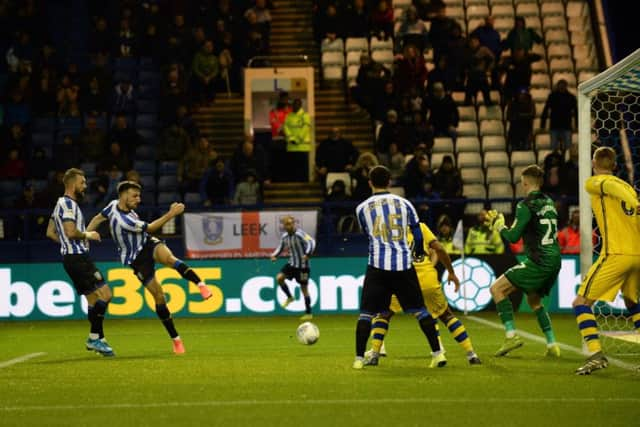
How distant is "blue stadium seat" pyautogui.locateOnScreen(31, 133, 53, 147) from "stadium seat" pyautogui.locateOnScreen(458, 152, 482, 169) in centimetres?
846

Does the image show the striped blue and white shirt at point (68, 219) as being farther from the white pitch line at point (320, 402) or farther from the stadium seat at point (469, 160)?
the stadium seat at point (469, 160)

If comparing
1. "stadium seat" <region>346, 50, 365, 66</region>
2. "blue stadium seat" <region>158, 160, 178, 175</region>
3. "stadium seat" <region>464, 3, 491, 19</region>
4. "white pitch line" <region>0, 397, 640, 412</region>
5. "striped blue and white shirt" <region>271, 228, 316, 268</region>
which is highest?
"stadium seat" <region>464, 3, 491, 19</region>

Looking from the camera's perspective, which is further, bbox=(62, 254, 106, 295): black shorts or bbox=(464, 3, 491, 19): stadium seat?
bbox=(464, 3, 491, 19): stadium seat

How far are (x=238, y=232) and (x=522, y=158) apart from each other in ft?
21.1

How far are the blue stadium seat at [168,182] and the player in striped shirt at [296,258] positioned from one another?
3.91 m

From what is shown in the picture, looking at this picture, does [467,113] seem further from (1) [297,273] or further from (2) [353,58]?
(1) [297,273]

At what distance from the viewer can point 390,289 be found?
1036cm

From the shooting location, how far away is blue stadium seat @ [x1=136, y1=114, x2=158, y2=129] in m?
24.1

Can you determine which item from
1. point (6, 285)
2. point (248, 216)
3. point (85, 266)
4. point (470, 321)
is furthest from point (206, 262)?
point (85, 266)

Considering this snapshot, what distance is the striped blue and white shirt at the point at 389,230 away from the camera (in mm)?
10281

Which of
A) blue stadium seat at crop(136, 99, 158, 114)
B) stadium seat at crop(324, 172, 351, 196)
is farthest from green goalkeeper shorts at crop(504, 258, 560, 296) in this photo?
blue stadium seat at crop(136, 99, 158, 114)

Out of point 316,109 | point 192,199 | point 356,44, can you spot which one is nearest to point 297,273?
point 192,199

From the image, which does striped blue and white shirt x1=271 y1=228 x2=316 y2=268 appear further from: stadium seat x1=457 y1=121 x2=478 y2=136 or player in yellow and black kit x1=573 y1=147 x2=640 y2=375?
player in yellow and black kit x1=573 y1=147 x2=640 y2=375

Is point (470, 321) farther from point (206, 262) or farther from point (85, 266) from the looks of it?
point (85, 266)
